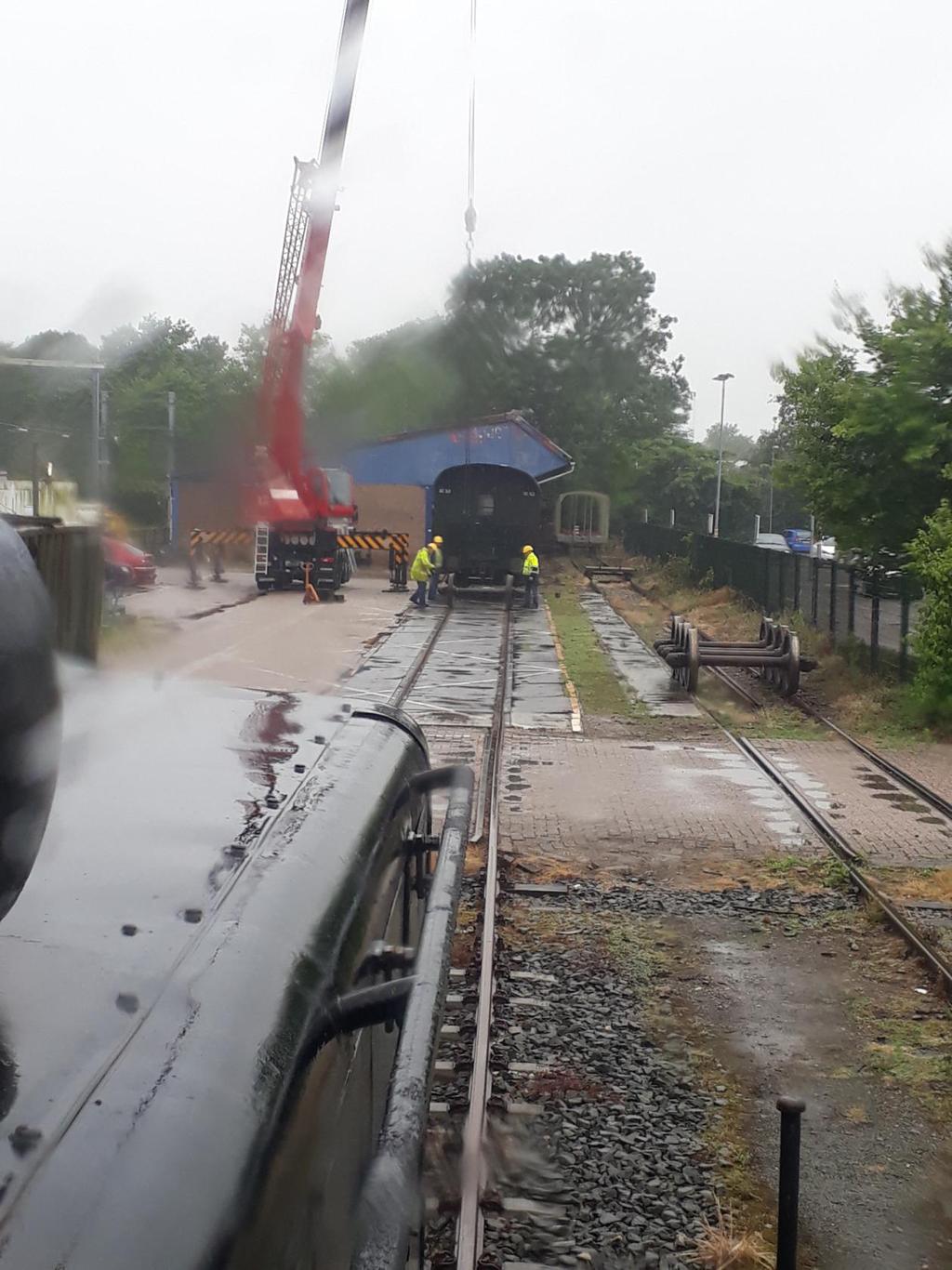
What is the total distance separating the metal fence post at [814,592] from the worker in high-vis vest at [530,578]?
8893mm

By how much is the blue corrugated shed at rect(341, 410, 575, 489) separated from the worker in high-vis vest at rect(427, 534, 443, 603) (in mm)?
5866

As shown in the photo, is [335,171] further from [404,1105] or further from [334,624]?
[404,1105]

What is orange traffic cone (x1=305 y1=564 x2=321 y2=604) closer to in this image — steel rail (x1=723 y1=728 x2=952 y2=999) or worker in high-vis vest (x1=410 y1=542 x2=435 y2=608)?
worker in high-vis vest (x1=410 y1=542 x2=435 y2=608)

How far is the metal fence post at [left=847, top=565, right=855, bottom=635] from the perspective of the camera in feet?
56.8

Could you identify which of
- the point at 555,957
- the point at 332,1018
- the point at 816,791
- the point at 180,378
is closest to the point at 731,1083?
the point at 555,957

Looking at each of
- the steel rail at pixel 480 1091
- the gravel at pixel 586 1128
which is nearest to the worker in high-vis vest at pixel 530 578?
the steel rail at pixel 480 1091

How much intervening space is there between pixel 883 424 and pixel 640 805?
7.26 meters

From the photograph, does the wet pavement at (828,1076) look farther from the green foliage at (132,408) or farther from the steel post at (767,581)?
the steel post at (767,581)

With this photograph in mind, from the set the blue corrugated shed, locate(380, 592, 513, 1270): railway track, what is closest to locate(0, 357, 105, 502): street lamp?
Result: locate(380, 592, 513, 1270): railway track

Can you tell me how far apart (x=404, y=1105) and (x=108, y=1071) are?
399mm

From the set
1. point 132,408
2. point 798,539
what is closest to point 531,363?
point 132,408

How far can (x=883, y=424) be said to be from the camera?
50.2 feet

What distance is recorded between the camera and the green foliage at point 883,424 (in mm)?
15117

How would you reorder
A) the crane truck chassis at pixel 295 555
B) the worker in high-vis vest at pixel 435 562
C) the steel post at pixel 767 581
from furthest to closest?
the worker in high-vis vest at pixel 435 562 → the crane truck chassis at pixel 295 555 → the steel post at pixel 767 581
